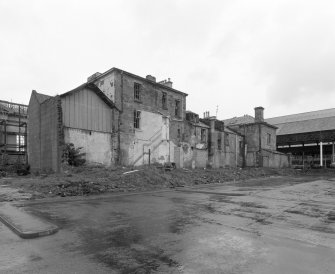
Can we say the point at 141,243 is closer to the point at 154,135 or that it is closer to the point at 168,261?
the point at 168,261

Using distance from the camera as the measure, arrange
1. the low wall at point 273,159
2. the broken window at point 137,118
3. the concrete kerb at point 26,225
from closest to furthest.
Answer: the concrete kerb at point 26,225 < the broken window at point 137,118 < the low wall at point 273,159

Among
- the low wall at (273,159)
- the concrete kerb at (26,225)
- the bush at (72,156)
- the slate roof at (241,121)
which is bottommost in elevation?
the low wall at (273,159)

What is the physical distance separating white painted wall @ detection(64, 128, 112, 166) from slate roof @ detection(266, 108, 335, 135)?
33.8 m

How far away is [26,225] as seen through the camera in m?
6.71

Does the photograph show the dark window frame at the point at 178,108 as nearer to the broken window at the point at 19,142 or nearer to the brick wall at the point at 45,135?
the brick wall at the point at 45,135

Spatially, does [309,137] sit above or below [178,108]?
below

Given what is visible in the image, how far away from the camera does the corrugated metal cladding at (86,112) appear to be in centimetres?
2080

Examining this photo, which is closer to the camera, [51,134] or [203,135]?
[51,134]

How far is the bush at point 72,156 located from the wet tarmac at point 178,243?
1093cm

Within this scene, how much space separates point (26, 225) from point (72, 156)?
45.0 feet

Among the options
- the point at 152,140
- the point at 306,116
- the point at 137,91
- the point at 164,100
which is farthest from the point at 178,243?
the point at 306,116

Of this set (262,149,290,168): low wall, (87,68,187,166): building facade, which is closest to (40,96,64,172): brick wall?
(87,68,187,166): building facade

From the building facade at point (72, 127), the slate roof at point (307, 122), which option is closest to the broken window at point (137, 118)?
the building facade at point (72, 127)

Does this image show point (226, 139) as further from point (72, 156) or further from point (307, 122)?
point (72, 156)
